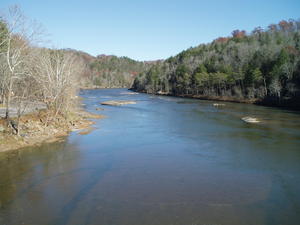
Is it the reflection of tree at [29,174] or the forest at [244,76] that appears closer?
the reflection of tree at [29,174]

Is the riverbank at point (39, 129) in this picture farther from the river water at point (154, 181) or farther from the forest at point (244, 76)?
the forest at point (244, 76)

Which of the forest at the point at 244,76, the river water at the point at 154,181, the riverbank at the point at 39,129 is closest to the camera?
the river water at the point at 154,181

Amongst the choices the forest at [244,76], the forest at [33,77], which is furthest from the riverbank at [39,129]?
the forest at [244,76]

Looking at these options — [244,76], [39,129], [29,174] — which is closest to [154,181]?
[29,174]

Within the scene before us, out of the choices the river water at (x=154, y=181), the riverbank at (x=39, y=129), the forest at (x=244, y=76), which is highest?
the forest at (x=244, y=76)

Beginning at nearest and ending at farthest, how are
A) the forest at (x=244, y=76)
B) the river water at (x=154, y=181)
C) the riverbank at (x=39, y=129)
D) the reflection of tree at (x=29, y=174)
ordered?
the river water at (x=154, y=181)
the reflection of tree at (x=29, y=174)
the riverbank at (x=39, y=129)
the forest at (x=244, y=76)

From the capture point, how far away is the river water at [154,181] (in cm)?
1059

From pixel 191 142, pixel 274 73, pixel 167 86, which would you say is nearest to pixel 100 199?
pixel 191 142

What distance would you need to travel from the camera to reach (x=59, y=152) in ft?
63.6

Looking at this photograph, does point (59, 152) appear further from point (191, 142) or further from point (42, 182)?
point (191, 142)

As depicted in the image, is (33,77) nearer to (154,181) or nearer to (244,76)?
(154,181)

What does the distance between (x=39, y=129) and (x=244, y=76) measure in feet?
179

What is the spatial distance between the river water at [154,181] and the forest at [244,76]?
103 feet

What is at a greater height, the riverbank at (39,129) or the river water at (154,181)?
the riverbank at (39,129)
